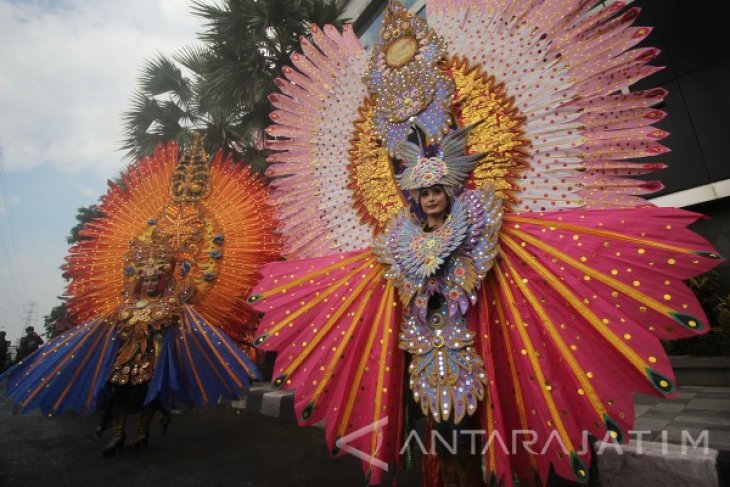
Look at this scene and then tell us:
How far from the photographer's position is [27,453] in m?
3.43

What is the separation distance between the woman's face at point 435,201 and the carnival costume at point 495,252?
60mm

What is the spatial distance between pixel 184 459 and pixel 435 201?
299cm

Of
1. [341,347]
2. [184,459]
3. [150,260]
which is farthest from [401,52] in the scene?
[184,459]

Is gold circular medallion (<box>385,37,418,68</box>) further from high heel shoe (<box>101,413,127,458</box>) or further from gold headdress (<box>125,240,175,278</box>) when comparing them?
high heel shoe (<box>101,413,127,458</box>)

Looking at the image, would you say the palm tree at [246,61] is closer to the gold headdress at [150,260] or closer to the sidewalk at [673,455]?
the gold headdress at [150,260]

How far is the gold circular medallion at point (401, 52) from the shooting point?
231 centimetres

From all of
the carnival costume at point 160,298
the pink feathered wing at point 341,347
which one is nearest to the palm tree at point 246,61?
the carnival costume at point 160,298

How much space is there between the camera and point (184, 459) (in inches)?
125

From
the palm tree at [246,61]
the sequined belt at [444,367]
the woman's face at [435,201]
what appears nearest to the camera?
the sequined belt at [444,367]

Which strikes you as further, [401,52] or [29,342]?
[29,342]

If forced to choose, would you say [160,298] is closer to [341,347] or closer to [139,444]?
[139,444]

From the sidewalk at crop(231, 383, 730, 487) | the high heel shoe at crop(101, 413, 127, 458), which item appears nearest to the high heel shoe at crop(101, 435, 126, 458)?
the high heel shoe at crop(101, 413, 127, 458)

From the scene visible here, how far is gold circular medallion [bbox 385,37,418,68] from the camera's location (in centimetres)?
231

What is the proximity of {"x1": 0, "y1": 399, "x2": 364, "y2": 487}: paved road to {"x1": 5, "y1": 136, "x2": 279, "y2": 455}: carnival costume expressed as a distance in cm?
36
